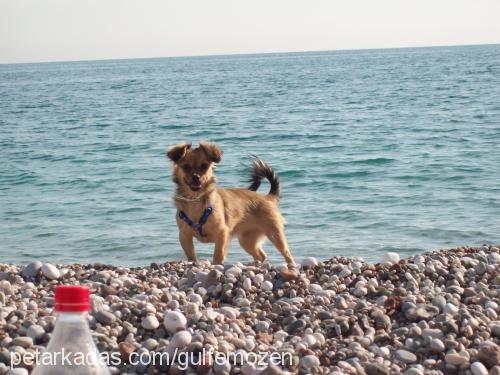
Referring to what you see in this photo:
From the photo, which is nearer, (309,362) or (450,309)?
(309,362)

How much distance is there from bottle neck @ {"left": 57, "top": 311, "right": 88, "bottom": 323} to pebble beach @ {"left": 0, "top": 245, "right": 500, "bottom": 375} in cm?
171

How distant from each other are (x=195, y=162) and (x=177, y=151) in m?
0.19

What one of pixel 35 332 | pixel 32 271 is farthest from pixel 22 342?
pixel 32 271

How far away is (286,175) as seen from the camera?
1764 centimetres

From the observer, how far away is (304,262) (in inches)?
277

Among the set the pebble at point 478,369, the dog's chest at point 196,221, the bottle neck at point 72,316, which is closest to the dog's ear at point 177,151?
the dog's chest at point 196,221

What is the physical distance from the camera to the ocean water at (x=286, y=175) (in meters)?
11.8

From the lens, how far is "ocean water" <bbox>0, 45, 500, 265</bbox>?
11797 millimetres

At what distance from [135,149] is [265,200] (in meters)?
15.5

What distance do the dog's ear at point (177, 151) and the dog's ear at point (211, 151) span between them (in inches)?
5.6

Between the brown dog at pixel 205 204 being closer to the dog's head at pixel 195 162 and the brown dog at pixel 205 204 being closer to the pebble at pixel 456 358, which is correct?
the dog's head at pixel 195 162

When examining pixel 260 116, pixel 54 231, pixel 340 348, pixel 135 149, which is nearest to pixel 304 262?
pixel 340 348

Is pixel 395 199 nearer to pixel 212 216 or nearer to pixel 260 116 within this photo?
pixel 212 216

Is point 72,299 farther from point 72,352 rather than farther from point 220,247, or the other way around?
point 220,247
